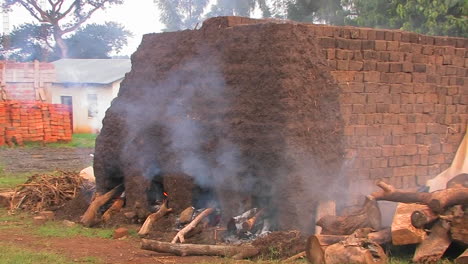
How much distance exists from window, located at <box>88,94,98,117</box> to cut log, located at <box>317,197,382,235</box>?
21706mm

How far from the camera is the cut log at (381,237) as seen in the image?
6.34m

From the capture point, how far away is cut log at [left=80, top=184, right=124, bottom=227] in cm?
873

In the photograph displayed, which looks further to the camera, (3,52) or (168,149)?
(3,52)

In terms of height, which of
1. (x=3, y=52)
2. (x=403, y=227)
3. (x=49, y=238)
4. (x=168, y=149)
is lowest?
(x=49, y=238)

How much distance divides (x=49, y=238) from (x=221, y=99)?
278cm

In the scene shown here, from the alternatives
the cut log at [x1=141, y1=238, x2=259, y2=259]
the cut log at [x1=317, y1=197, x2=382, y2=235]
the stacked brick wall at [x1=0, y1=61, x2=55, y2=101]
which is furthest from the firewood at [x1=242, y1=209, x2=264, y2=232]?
the stacked brick wall at [x1=0, y1=61, x2=55, y2=101]

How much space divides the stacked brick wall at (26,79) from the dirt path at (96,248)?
50.7 feet

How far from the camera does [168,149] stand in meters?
8.56

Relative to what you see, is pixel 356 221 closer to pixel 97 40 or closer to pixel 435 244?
pixel 435 244

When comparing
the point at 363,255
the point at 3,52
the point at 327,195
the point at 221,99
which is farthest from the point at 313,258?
the point at 3,52

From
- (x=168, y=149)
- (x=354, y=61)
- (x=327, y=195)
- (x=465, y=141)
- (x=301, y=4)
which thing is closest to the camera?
(x=327, y=195)

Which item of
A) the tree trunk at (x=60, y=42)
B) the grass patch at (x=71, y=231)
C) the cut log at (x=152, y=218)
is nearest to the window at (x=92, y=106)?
the tree trunk at (x=60, y=42)

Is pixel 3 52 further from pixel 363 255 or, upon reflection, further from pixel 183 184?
pixel 363 255

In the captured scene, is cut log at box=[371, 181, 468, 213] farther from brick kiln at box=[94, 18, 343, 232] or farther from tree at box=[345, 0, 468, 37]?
tree at box=[345, 0, 468, 37]
